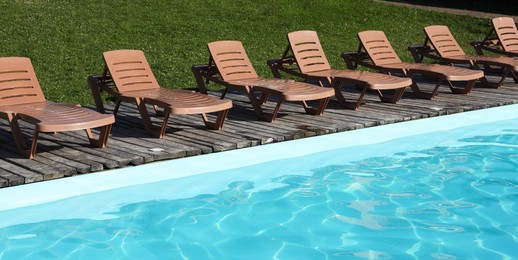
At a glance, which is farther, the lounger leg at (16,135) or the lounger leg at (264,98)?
the lounger leg at (264,98)

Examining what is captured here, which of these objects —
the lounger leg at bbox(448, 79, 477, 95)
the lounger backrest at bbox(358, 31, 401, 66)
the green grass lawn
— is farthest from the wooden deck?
the green grass lawn

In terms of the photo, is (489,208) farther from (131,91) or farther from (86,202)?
(131,91)

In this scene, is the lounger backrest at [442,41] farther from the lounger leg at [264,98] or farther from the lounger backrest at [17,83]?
the lounger backrest at [17,83]

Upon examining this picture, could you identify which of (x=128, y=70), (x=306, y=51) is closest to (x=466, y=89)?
(x=306, y=51)

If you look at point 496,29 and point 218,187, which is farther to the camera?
point 496,29

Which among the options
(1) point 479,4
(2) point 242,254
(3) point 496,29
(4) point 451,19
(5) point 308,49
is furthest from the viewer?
(1) point 479,4

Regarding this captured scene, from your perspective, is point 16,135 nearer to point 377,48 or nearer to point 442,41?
point 377,48

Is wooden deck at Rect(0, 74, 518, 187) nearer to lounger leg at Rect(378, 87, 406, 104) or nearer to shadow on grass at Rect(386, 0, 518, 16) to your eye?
lounger leg at Rect(378, 87, 406, 104)

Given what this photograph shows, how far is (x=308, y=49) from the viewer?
11297mm

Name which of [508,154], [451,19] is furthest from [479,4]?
[508,154]

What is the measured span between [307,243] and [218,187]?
1560 millimetres

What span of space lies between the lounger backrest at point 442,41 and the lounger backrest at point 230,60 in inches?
144

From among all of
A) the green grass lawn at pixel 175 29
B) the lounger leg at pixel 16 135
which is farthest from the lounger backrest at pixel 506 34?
the lounger leg at pixel 16 135

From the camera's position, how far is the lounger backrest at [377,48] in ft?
39.3
